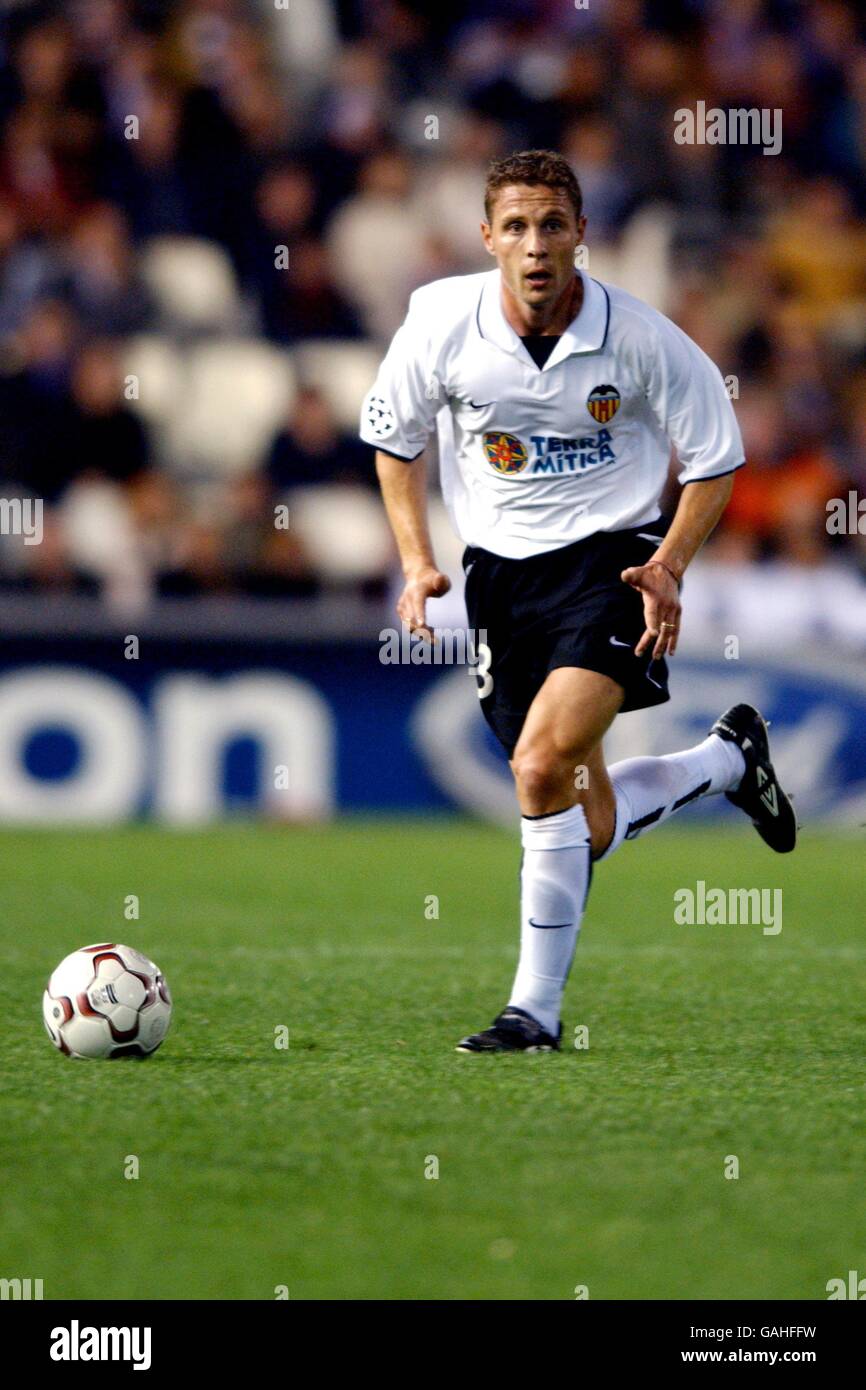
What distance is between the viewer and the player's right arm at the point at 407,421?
5.20 metres

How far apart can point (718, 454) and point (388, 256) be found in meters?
8.74

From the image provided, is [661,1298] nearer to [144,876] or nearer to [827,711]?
[144,876]

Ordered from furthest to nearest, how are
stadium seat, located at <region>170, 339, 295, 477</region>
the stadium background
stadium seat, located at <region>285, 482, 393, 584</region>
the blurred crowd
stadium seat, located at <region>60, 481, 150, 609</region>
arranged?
stadium seat, located at <region>170, 339, 295, 477</region> → stadium seat, located at <region>285, 482, 393, 584</region> → the blurred crowd → stadium seat, located at <region>60, 481, 150, 609</region> → the stadium background

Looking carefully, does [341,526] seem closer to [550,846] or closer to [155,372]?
[155,372]

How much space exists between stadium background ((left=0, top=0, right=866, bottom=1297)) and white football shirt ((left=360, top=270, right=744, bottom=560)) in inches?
51.0

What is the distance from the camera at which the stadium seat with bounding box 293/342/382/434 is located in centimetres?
1319

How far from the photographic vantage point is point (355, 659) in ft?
37.6

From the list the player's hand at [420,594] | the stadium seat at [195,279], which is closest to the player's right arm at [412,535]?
the player's hand at [420,594]

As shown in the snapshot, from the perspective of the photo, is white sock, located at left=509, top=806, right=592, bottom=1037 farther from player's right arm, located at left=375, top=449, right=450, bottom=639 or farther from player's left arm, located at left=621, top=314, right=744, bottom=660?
player's right arm, located at left=375, top=449, right=450, bottom=639

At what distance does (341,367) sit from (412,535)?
8.31 metres

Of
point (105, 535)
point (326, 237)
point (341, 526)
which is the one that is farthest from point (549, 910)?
point (326, 237)

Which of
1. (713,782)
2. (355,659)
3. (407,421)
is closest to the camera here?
(407,421)

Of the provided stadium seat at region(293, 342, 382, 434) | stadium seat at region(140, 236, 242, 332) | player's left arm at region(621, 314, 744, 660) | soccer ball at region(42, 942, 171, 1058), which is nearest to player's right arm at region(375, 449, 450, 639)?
player's left arm at region(621, 314, 744, 660)

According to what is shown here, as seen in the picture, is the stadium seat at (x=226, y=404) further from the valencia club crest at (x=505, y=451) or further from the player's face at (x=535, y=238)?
the player's face at (x=535, y=238)
